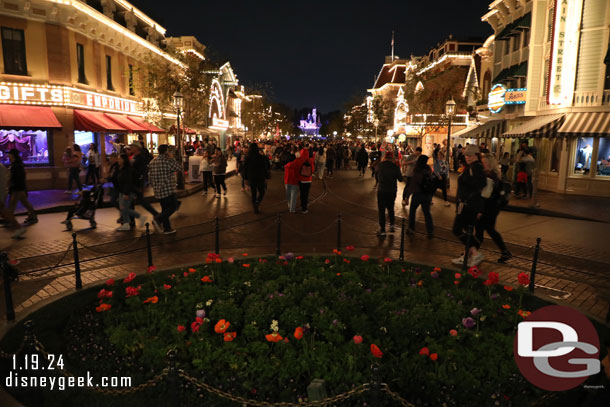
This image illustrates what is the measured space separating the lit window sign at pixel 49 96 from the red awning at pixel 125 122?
793 mm

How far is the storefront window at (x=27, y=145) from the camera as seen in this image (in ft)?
55.5

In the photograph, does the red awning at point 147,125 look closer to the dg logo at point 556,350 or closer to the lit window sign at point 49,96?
the lit window sign at point 49,96

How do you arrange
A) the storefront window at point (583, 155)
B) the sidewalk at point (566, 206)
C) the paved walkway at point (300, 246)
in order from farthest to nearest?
the storefront window at point (583, 155) → the sidewalk at point (566, 206) → the paved walkway at point (300, 246)

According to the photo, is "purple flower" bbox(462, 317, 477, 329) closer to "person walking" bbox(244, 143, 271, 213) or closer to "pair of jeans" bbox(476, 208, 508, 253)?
"pair of jeans" bbox(476, 208, 508, 253)

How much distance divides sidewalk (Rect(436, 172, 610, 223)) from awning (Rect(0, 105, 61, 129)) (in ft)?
53.0

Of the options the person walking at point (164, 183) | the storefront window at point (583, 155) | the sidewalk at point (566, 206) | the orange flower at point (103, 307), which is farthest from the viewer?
the storefront window at point (583, 155)

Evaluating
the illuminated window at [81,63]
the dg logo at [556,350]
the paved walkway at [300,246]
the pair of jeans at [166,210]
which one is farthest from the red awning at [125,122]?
the dg logo at [556,350]

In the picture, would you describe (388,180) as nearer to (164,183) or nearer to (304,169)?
(304,169)

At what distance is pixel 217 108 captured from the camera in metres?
52.2

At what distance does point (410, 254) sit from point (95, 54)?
2010 cm

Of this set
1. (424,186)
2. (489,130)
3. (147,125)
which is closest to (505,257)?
(424,186)

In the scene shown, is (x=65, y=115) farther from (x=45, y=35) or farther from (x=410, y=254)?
(x=410, y=254)

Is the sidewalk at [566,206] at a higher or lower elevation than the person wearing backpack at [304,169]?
lower

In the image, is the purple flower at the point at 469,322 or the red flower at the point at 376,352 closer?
the red flower at the point at 376,352
